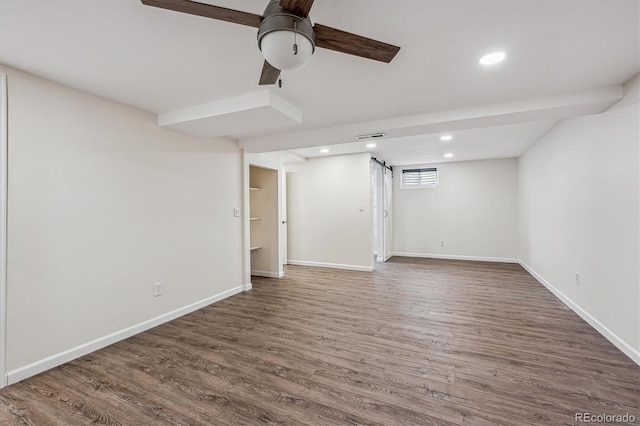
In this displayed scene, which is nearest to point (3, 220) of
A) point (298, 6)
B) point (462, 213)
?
point (298, 6)

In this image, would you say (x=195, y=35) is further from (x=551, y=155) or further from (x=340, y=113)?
(x=551, y=155)

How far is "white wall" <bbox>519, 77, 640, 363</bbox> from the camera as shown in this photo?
2311mm

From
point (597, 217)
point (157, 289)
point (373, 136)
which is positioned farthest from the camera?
point (373, 136)

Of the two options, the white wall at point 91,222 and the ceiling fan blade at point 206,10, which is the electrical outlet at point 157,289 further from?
the ceiling fan blade at point 206,10

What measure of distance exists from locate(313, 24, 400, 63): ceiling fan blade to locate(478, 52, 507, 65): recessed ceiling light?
3.03 feet

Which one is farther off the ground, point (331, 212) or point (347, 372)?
point (331, 212)

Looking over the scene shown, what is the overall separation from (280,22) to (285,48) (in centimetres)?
10

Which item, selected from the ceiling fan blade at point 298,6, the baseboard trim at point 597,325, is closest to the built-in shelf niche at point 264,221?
the ceiling fan blade at point 298,6

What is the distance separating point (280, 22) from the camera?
1.23m

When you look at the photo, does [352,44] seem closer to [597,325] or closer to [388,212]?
[597,325]

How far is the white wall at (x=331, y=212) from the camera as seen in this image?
563 cm

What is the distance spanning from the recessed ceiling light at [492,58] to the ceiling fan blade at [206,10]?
1.61m

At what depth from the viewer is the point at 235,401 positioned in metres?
1.86

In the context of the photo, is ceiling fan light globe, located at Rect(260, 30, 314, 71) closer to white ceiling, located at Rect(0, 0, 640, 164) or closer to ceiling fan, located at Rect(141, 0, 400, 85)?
ceiling fan, located at Rect(141, 0, 400, 85)
